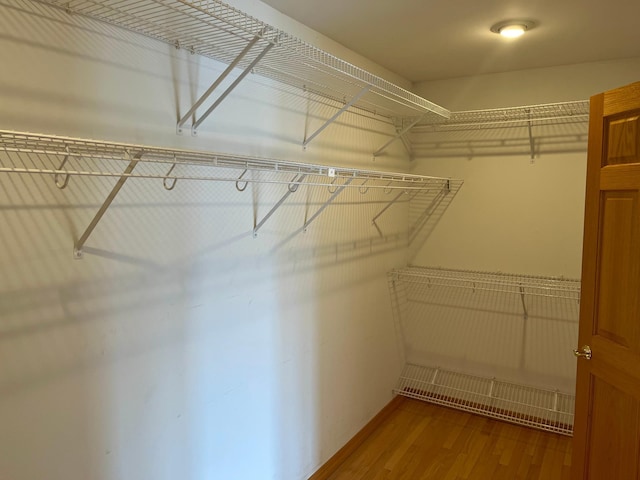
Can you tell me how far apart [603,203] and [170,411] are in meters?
1.75

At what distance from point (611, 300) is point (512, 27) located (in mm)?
1256

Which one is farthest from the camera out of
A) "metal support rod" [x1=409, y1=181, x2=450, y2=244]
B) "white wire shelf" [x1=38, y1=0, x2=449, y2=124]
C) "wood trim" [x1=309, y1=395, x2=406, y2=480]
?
"metal support rod" [x1=409, y1=181, x2=450, y2=244]

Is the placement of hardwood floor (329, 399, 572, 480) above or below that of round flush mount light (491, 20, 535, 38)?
below

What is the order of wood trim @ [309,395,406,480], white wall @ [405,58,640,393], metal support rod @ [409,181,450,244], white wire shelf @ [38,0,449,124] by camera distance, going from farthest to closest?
metal support rod @ [409,181,450,244]
white wall @ [405,58,640,393]
wood trim @ [309,395,406,480]
white wire shelf @ [38,0,449,124]

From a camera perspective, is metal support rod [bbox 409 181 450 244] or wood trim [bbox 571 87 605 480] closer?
wood trim [bbox 571 87 605 480]

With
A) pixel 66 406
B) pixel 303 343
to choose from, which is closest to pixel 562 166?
pixel 303 343

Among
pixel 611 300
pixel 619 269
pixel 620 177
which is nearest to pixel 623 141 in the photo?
pixel 620 177

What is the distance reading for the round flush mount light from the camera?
2.07 metres

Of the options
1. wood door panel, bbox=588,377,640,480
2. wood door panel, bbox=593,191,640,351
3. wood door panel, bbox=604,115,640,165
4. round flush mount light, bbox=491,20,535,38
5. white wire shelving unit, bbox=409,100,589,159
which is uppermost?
round flush mount light, bbox=491,20,535,38

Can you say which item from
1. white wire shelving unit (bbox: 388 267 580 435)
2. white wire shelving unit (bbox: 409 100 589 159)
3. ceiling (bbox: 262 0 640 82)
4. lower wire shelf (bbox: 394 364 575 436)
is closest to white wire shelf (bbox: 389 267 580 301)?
white wire shelving unit (bbox: 388 267 580 435)

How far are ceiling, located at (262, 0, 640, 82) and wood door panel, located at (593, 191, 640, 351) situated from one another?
85cm

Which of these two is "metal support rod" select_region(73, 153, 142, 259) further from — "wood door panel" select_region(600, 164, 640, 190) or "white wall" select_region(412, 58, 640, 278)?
"white wall" select_region(412, 58, 640, 278)

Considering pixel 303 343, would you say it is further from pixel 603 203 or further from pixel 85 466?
pixel 603 203

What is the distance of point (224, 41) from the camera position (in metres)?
1.55
